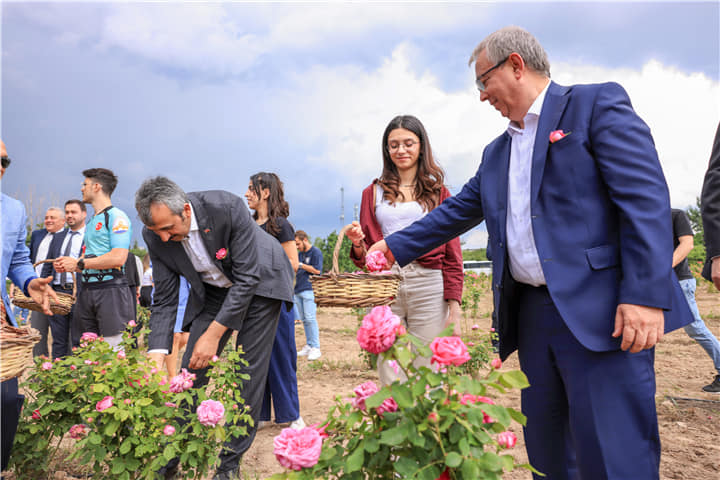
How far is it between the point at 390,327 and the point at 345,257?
16.5 meters

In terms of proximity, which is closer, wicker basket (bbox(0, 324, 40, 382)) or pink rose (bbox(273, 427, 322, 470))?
pink rose (bbox(273, 427, 322, 470))

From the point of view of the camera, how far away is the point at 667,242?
1.46 meters

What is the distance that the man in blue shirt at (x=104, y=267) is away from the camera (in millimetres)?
4215

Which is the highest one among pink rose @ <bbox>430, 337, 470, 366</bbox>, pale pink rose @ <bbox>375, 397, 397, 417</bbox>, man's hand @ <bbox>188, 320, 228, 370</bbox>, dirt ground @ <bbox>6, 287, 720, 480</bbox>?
pink rose @ <bbox>430, 337, 470, 366</bbox>

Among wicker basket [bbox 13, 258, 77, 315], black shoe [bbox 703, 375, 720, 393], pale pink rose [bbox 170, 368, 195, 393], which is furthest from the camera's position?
black shoe [bbox 703, 375, 720, 393]

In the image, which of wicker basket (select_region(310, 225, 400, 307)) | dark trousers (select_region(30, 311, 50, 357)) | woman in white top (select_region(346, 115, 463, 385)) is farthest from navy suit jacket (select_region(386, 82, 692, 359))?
dark trousers (select_region(30, 311, 50, 357))

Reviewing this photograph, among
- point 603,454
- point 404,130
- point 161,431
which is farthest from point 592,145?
point 161,431

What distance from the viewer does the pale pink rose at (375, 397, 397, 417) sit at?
1.10 meters

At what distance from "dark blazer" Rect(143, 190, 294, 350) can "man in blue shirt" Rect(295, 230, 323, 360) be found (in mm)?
3157

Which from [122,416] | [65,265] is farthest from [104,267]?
[122,416]

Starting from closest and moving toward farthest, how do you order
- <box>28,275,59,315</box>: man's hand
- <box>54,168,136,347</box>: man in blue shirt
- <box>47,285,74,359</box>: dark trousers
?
<box>28,275,59,315</box>: man's hand → <box>54,168,136,347</box>: man in blue shirt → <box>47,285,74,359</box>: dark trousers

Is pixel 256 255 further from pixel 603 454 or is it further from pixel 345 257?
pixel 345 257

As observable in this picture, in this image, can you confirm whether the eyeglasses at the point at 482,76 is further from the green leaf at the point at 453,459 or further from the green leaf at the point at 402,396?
the green leaf at the point at 453,459

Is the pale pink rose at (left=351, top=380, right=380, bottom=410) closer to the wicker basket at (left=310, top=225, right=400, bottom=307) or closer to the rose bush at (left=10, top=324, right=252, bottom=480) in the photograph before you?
the rose bush at (left=10, top=324, right=252, bottom=480)
